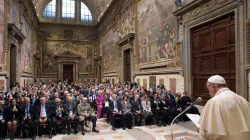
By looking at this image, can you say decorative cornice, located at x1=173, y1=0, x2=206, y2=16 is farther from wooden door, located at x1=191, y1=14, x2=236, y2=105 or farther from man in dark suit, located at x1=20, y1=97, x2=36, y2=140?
man in dark suit, located at x1=20, y1=97, x2=36, y2=140

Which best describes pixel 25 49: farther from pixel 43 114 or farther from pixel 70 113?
pixel 70 113

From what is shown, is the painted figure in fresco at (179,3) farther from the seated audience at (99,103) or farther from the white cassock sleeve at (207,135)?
the white cassock sleeve at (207,135)

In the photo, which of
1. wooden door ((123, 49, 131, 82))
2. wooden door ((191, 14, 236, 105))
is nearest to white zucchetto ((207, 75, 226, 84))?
wooden door ((191, 14, 236, 105))

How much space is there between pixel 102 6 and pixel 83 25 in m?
5.19

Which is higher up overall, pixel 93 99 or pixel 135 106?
pixel 135 106

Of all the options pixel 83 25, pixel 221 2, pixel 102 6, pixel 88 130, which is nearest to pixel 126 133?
pixel 88 130

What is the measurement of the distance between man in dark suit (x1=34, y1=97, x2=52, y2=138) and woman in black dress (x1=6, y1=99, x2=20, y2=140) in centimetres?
59

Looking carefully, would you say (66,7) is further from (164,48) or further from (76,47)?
(164,48)

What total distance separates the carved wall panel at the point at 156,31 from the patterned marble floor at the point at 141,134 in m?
5.02

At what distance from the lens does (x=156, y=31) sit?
12.5 meters

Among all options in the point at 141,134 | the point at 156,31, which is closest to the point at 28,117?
the point at 141,134

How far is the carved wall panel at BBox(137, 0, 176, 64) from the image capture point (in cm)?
1088

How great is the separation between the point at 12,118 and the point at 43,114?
919mm

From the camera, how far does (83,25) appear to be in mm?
31125
